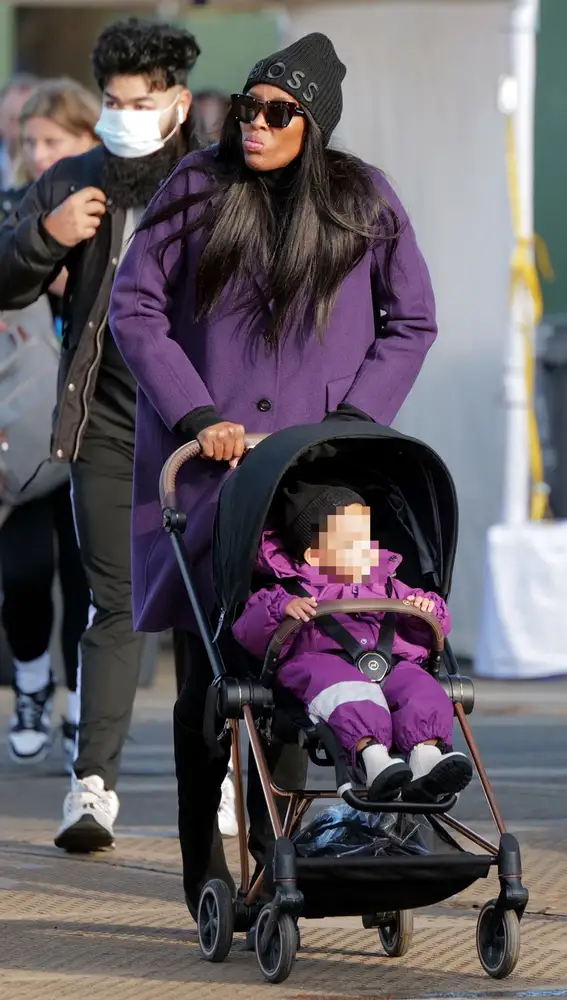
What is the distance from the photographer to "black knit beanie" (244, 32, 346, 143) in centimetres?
431

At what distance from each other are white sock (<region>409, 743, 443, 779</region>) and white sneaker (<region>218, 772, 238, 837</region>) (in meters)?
1.98

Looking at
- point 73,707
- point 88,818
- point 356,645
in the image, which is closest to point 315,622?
point 356,645

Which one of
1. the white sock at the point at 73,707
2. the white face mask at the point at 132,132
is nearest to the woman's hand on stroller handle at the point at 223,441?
the white face mask at the point at 132,132

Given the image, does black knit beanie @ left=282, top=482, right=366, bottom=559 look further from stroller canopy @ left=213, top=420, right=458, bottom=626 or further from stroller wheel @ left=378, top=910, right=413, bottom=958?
stroller wheel @ left=378, top=910, right=413, bottom=958

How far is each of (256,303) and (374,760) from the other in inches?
45.1

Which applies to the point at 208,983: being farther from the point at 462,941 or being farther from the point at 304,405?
the point at 304,405

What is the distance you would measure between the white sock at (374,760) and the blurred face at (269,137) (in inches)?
52.6

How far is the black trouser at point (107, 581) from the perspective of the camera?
573cm

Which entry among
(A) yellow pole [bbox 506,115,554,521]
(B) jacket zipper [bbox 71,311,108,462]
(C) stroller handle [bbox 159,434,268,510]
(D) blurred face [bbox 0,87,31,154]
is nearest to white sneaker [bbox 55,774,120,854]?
(B) jacket zipper [bbox 71,311,108,462]

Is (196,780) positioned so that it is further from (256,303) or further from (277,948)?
(256,303)

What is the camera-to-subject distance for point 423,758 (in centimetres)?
380

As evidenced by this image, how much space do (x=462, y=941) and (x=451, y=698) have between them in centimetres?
66

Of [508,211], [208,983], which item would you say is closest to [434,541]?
[208,983]

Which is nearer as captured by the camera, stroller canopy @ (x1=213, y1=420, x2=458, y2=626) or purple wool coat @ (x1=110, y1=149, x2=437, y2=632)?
stroller canopy @ (x1=213, y1=420, x2=458, y2=626)
